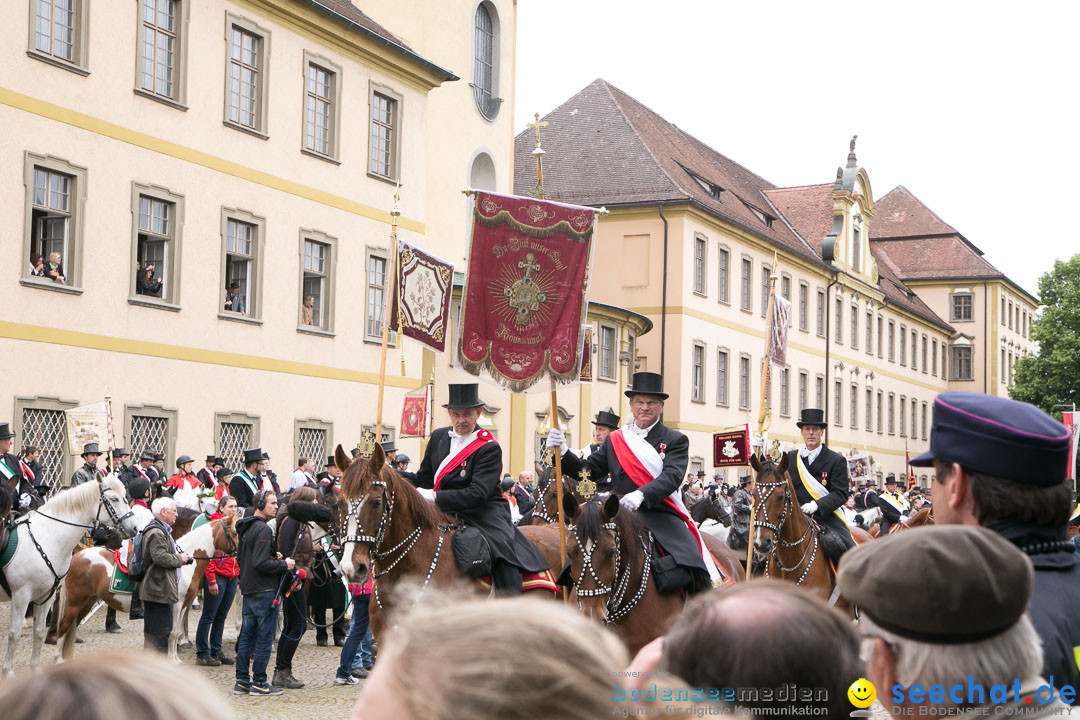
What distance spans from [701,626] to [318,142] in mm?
26878

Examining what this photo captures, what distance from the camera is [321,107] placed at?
93.2ft

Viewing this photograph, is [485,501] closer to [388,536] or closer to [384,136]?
[388,536]

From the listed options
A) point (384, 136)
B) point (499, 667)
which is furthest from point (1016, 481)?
point (384, 136)

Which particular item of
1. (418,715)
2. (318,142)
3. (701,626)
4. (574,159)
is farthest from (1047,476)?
(574,159)

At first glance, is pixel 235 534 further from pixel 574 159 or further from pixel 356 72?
pixel 574 159

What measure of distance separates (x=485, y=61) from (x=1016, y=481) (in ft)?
→ 113

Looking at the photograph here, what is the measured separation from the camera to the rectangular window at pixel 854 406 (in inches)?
2509

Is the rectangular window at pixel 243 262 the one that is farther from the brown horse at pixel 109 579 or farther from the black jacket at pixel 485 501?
the black jacket at pixel 485 501

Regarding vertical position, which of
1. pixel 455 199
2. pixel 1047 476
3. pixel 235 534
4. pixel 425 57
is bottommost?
pixel 235 534

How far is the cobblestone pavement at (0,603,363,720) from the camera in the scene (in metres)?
11.7

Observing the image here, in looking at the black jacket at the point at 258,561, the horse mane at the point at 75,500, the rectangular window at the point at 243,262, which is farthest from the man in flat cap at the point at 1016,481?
the rectangular window at the point at 243,262

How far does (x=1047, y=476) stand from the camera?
3.50 m

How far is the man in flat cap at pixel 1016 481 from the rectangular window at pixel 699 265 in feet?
141

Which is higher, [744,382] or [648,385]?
[744,382]
